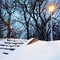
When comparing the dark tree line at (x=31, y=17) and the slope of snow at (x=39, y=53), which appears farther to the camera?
the dark tree line at (x=31, y=17)

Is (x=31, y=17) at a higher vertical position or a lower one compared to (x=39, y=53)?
higher

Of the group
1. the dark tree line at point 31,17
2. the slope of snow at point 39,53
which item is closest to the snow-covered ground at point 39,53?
the slope of snow at point 39,53

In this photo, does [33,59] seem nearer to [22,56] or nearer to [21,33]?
[22,56]

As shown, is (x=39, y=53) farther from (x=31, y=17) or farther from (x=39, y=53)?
(x=31, y=17)

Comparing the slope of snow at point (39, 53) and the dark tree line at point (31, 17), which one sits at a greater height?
the dark tree line at point (31, 17)

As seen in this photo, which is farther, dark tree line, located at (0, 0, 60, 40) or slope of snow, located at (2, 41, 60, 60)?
dark tree line, located at (0, 0, 60, 40)

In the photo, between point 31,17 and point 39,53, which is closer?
point 39,53

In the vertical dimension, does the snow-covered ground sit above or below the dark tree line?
below

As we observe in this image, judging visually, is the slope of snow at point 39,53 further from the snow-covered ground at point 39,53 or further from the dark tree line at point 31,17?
the dark tree line at point 31,17

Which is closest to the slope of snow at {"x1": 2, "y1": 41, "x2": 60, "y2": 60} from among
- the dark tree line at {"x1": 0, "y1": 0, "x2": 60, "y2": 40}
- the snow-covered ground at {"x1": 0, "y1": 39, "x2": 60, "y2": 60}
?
the snow-covered ground at {"x1": 0, "y1": 39, "x2": 60, "y2": 60}

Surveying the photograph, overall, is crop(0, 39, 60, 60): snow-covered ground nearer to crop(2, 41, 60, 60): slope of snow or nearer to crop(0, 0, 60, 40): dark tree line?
crop(2, 41, 60, 60): slope of snow

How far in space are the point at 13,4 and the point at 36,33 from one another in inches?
169

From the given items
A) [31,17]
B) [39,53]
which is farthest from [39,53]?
[31,17]

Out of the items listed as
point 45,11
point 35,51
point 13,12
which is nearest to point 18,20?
point 13,12
